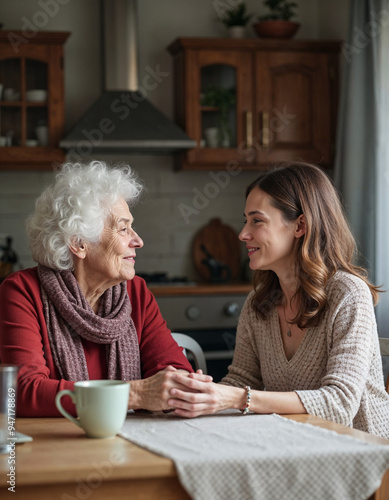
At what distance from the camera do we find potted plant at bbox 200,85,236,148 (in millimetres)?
4082

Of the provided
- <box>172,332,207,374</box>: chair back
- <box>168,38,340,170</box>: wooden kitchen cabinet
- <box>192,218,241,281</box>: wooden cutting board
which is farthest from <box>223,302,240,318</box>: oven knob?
<box>172,332,207,374</box>: chair back

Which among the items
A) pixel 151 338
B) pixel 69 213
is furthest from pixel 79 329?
pixel 69 213

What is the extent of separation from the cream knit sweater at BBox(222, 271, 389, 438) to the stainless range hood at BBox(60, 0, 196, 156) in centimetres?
198

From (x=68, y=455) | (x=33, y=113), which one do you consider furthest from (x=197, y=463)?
(x=33, y=113)

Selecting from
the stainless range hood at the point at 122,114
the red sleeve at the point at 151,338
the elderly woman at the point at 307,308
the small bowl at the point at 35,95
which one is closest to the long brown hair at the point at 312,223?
the elderly woman at the point at 307,308

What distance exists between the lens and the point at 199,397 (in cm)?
148

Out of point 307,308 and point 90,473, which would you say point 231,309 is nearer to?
point 307,308

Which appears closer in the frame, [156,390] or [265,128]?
[156,390]

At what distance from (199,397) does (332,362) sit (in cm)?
35

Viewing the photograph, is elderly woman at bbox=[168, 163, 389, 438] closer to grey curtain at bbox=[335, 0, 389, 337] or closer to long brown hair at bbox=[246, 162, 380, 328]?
long brown hair at bbox=[246, 162, 380, 328]

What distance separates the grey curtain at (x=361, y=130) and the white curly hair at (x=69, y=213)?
1.80m

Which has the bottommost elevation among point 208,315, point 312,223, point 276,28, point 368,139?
point 208,315

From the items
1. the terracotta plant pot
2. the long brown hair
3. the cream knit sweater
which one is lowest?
the cream knit sweater

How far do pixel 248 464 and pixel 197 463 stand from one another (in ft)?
0.26
